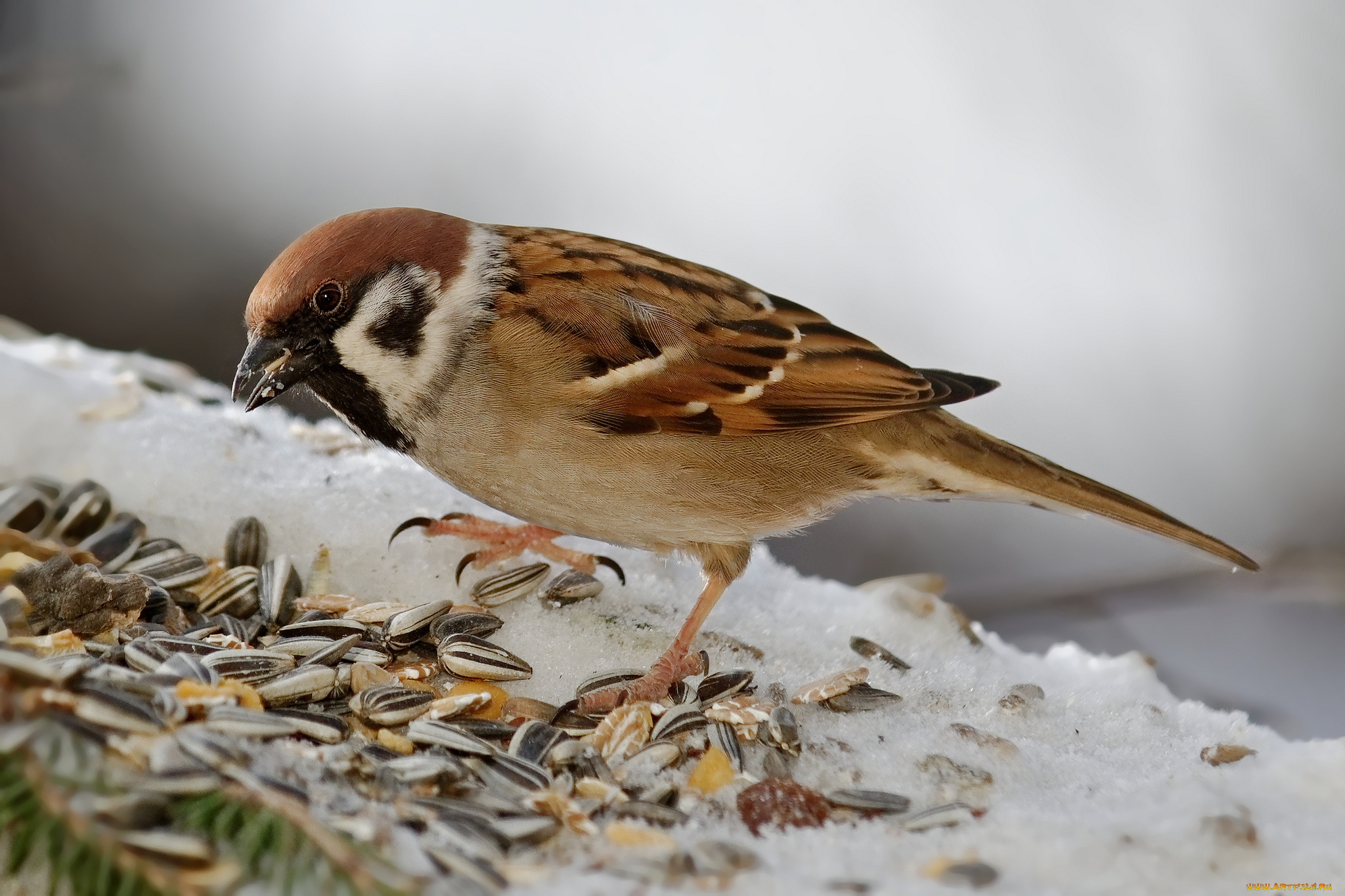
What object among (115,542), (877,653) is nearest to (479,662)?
(877,653)

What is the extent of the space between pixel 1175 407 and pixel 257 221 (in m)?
4.80

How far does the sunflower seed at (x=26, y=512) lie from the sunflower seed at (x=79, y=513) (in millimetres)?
31

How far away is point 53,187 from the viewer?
601 cm

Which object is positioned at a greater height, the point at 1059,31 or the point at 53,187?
the point at 1059,31

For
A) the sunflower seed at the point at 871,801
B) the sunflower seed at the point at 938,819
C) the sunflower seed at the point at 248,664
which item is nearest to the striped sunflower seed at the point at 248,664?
the sunflower seed at the point at 248,664

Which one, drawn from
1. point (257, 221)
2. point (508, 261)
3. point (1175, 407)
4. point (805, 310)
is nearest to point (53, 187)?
point (257, 221)

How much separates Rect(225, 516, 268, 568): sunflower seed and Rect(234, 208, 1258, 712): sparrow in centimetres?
39

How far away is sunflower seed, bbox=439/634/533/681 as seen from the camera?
218 centimetres

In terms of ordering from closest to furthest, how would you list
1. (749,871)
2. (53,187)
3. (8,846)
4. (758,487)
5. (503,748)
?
1. (8,846)
2. (749,871)
3. (503,748)
4. (758,487)
5. (53,187)

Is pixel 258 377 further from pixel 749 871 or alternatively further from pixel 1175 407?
pixel 1175 407

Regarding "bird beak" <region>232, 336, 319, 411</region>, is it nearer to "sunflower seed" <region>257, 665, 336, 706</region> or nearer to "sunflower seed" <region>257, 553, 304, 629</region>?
"sunflower seed" <region>257, 553, 304, 629</region>

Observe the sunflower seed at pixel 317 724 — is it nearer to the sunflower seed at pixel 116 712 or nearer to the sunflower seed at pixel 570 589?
the sunflower seed at pixel 116 712

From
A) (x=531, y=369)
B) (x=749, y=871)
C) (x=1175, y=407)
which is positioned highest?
(x=1175, y=407)

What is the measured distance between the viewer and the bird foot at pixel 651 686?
216 centimetres
